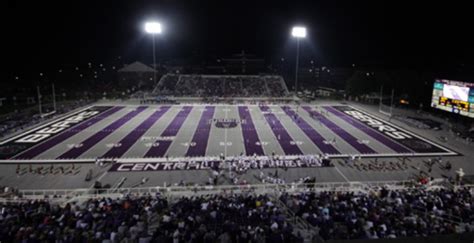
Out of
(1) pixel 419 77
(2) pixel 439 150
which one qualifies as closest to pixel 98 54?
(1) pixel 419 77

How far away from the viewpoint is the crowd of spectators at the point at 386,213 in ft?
33.0

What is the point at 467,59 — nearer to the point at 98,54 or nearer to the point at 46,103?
the point at 46,103

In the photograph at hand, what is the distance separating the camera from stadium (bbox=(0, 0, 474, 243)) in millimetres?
10484

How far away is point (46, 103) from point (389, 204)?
52042 millimetres

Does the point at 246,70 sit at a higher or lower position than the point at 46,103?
higher

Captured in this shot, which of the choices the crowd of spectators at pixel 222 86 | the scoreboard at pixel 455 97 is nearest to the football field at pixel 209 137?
the scoreboard at pixel 455 97

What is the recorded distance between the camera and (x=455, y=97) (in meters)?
30.5

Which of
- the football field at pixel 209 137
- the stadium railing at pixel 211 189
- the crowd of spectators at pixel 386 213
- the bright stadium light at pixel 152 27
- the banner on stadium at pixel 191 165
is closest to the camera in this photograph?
the crowd of spectators at pixel 386 213

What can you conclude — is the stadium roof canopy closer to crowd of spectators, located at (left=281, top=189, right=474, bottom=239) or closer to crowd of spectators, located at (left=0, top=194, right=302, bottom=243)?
crowd of spectators, located at (left=0, top=194, right=302, bottom=243)

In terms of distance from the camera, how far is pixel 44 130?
31953mm

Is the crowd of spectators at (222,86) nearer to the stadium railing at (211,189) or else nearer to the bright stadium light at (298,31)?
the bright stadium light at (298,31)

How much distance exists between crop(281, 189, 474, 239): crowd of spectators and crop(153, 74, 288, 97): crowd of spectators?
4793cm

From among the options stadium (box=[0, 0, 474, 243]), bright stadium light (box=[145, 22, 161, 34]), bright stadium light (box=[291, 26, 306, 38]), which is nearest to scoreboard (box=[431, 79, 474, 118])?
stadium (box=[0, 0, 474, 243])

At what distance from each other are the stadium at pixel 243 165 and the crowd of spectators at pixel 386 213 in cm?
7
